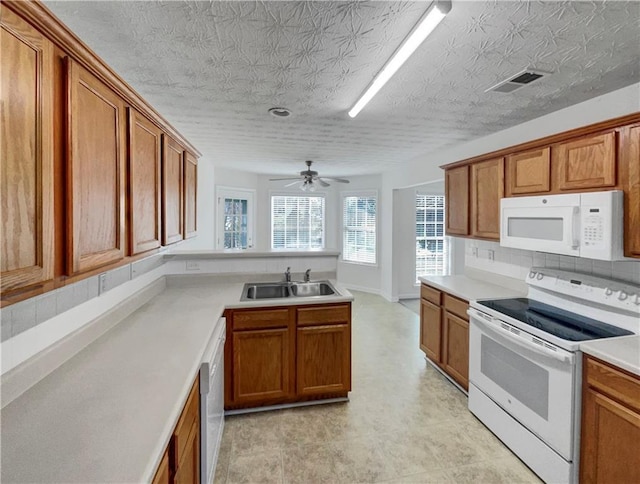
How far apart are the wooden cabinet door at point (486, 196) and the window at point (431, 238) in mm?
3210

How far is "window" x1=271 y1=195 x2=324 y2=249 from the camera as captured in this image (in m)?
6.80

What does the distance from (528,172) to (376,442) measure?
2305 millimetres

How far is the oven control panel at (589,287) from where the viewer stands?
1908mm

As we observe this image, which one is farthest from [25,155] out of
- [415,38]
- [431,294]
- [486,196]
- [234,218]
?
[234,218]

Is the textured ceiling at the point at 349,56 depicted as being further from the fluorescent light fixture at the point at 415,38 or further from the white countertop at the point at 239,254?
the white countertop at the point at 239,254

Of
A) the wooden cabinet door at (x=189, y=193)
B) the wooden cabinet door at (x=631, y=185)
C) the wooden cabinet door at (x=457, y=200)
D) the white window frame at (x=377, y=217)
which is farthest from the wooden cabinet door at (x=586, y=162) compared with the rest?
the white window frame at (x=377, y=217)

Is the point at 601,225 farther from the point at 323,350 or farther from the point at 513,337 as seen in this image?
the point at 323,350

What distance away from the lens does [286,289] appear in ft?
10.2

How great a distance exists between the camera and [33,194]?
0.87 meters

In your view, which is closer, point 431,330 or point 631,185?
point 631,185

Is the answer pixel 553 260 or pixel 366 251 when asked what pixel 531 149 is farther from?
pixel 366 251

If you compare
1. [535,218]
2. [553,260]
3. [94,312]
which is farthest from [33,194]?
[553,260]

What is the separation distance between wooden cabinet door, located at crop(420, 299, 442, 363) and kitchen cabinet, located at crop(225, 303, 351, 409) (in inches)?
41.2

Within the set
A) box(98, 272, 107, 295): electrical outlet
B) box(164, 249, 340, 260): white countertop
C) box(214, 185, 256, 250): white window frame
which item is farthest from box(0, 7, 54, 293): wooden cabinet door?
box(214, 185, 256, 250): white window frame
